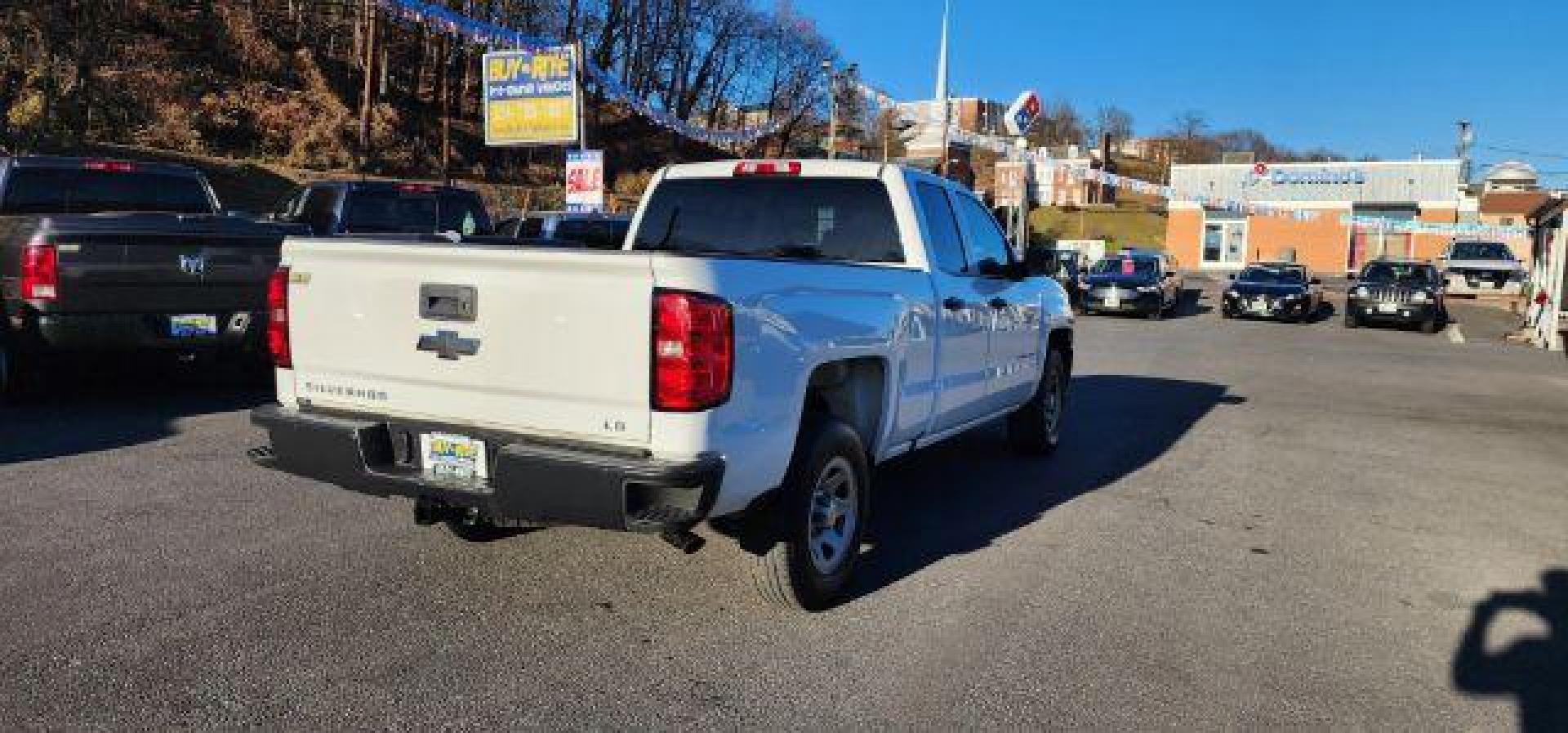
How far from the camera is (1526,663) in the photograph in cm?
423

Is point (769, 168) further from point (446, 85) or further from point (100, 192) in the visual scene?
point (446, 85)

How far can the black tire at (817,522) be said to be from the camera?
168 inches

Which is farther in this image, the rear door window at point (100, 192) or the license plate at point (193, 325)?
the rear door window at point (100, 192)

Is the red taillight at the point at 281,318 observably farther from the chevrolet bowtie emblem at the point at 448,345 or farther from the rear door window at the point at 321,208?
the rear door window at the point at 321,208

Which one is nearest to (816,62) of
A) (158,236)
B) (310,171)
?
(310,171)

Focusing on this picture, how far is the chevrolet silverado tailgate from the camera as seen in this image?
3703 millimetres

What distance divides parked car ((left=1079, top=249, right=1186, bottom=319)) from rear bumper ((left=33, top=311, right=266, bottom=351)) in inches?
768

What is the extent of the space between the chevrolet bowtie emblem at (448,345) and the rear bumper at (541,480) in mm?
290

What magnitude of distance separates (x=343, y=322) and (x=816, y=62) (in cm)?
6084

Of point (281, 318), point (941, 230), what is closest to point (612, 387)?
point (281, 318)

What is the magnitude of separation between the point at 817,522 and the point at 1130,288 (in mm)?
21143

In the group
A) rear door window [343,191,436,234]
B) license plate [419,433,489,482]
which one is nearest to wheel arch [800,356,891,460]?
license plate [419,433,489,482]

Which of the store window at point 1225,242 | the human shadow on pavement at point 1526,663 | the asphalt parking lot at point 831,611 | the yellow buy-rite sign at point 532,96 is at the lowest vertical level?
the human shadow on pavement at point 1526,663

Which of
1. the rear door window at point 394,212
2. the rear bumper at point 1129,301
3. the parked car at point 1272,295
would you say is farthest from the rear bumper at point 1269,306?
the rear door window at point 394,212
